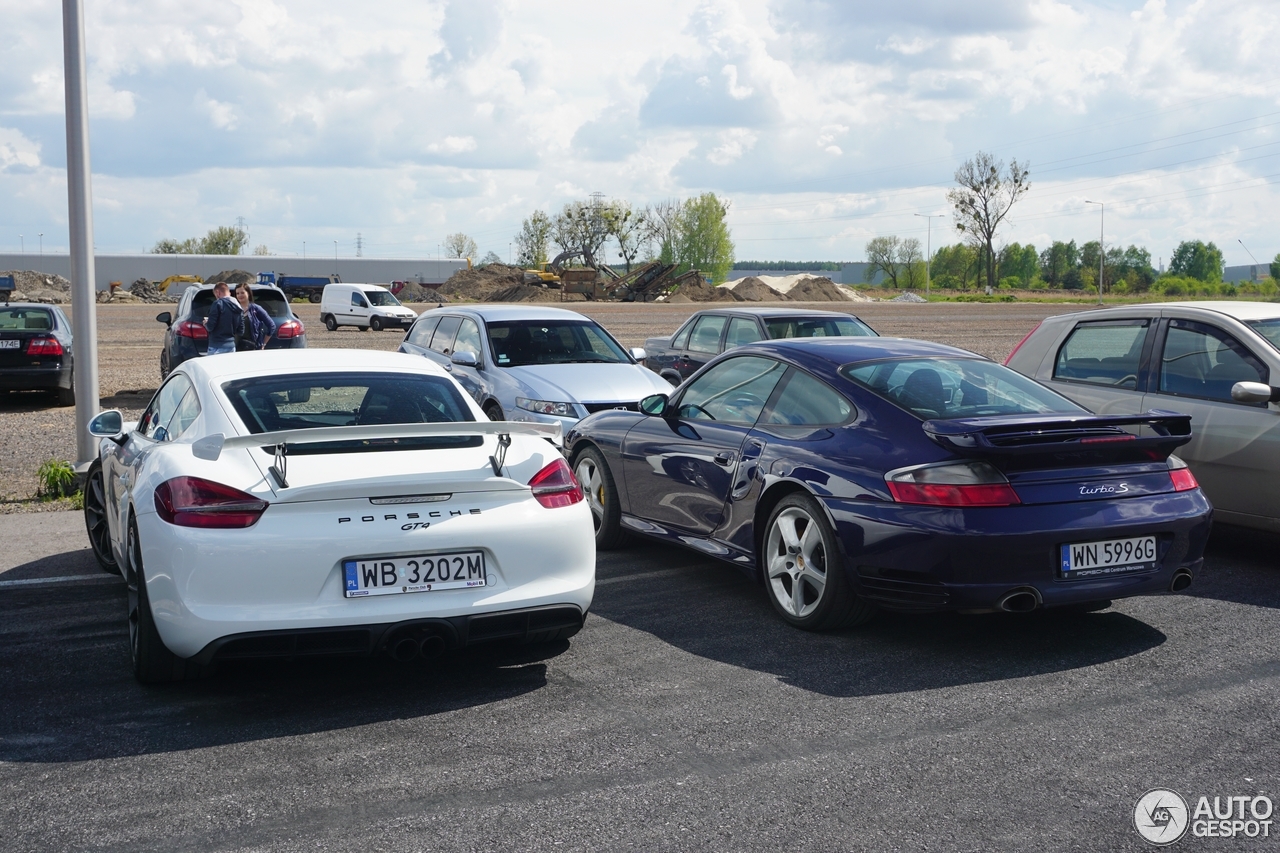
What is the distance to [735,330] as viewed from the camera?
1461 centimetres

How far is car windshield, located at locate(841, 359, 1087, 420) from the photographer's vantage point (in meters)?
5.93

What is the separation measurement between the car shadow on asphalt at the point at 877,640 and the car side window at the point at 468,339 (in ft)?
21.0

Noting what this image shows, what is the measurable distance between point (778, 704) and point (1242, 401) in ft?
13.4

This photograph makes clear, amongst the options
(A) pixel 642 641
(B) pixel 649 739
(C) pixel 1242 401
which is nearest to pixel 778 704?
(B) pixel 649 739

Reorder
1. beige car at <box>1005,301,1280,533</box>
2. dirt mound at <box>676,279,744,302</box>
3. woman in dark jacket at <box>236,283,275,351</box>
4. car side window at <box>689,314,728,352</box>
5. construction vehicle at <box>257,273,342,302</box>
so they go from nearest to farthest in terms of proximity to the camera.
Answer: beige car at <box>1005,301,1280,533</box> < car side window at <box>689,314,728,352</box> < woman in dark jacket at <box>236,283,275,351</box> < dirt mound at <box>676,279,744,302</box> < construction vehicle at <box>257,273,342,302</box>

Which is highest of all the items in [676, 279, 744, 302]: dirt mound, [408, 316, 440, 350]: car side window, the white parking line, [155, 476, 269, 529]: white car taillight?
[676, 279, 744, 302]: dirt mound

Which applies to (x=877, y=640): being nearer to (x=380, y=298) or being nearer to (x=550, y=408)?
(x=550, y=408)

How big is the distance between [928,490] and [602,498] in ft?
9.73

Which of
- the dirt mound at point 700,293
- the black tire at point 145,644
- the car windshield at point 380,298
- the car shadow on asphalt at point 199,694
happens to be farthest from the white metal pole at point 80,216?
the dirt mound at point 700,293

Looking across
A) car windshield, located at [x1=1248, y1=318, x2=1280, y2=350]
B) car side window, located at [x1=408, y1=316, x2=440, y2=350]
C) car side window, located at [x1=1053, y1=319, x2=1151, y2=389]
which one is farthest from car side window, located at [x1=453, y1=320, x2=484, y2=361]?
car windshield, located at [x1=1248, y1=318, x2=1280, y2=350]

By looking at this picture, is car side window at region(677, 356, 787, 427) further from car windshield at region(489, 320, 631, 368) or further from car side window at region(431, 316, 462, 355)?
car side window at region(431, 316, 462, 355)

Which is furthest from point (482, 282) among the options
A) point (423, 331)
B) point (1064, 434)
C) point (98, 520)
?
point (1064, 434)

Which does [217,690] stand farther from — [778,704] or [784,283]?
[784,283]

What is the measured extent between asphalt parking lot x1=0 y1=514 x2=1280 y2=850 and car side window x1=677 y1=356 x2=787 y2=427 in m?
1.13
